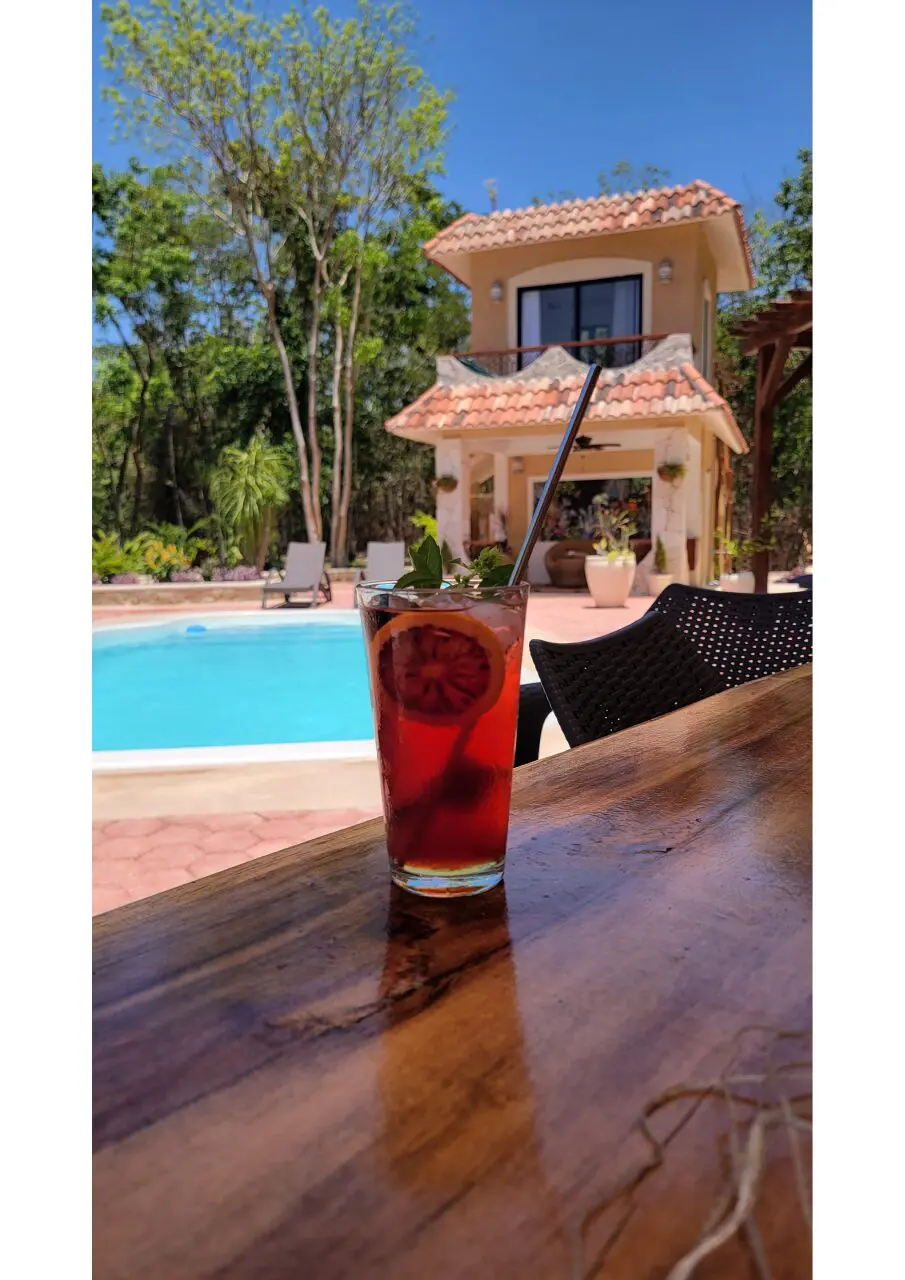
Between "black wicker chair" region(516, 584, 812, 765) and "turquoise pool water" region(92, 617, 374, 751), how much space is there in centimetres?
413

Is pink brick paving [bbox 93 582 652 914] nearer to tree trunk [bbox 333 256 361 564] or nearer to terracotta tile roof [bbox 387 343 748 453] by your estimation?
terracotta tile roof [bbox 387 343 748 453]

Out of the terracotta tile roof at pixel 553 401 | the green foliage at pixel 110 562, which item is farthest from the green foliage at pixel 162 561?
the terracotta tile roof at pixel 553 401

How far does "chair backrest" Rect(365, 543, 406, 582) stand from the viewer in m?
11.8

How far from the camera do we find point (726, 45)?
2475cm

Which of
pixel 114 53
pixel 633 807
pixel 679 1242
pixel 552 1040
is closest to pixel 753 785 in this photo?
pixel 633 807

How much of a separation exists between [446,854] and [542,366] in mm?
11581

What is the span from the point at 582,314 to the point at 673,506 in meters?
3.27

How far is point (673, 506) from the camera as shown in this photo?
11156 mm

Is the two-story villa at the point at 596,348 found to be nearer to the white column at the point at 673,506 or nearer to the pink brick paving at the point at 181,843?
the white column at the point at 673,506

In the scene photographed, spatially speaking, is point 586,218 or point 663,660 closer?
point 663,660

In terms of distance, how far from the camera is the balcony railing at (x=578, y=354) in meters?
11.8

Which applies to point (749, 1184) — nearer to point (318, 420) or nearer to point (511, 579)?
point (511, 579)

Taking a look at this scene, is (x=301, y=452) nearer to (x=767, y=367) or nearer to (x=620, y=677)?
(x=767, y=367)

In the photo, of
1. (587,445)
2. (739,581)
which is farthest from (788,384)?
(587,445)
